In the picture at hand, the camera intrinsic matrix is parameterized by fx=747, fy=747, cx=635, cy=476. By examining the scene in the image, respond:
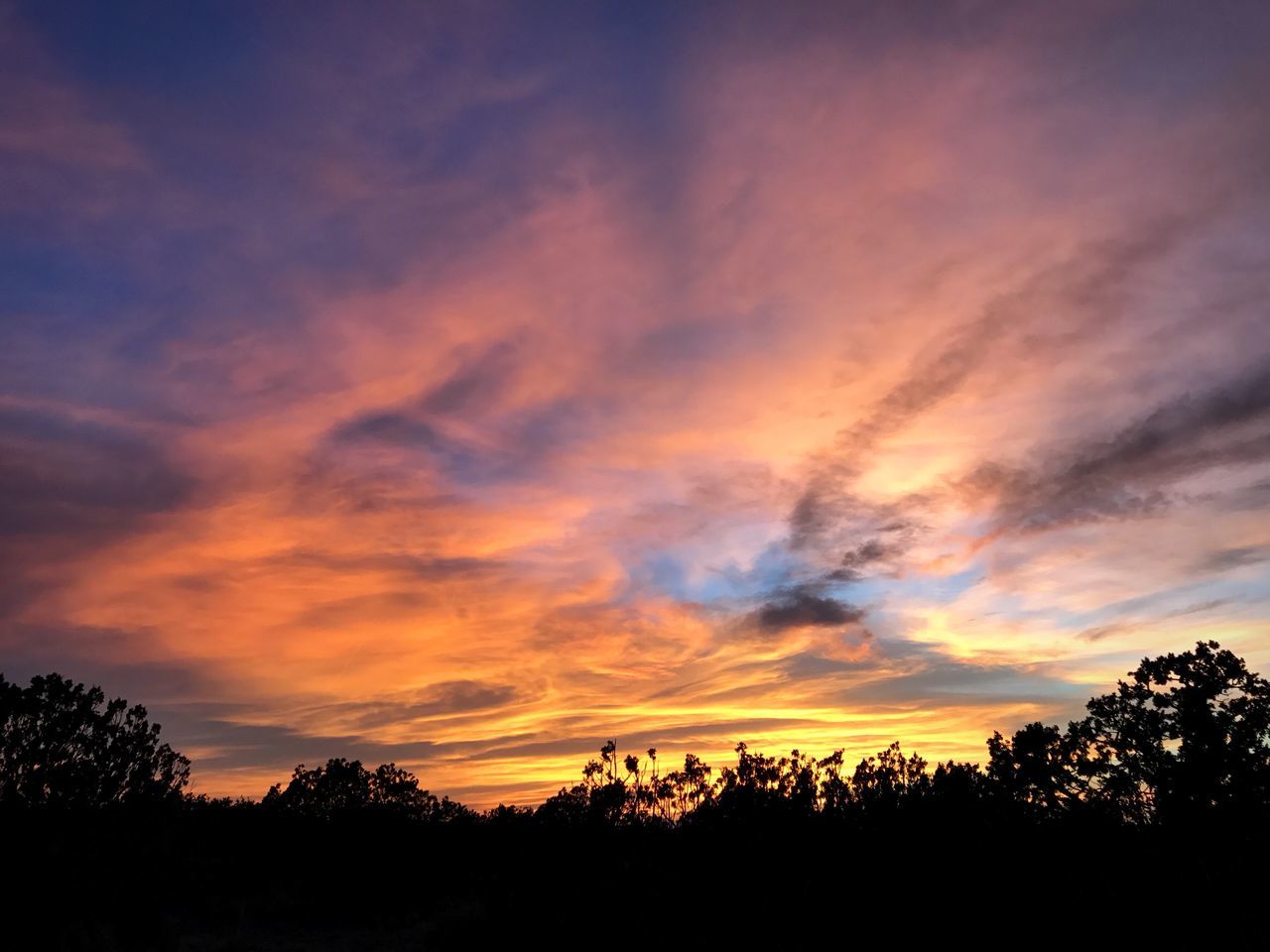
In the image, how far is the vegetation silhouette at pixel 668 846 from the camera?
15656mm

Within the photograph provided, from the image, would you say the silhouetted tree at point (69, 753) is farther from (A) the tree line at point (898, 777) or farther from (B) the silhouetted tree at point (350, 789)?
(B) the silhouetted tree at point (350, 789)

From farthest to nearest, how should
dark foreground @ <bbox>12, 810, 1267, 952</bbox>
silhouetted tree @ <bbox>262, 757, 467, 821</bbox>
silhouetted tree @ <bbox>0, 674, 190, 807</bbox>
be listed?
silhouetted tree @ <bbox>262, 757, 467, 821</bbox>, silhouetted tree @ <bbox>0, 674, 190, 807</bbox>, dark foreground @ <bbox>12, 810, 1267, 952</bbox>

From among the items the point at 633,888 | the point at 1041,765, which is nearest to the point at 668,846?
the point at 633,888

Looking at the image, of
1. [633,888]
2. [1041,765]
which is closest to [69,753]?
[633,888]

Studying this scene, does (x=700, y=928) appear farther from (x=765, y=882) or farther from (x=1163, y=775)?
(x=1163, y=775)

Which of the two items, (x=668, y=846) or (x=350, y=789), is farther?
(x=350, y=789)

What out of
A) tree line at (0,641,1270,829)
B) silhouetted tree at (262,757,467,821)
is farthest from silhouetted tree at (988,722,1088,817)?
silhouetted tree at (262,757,467,821)

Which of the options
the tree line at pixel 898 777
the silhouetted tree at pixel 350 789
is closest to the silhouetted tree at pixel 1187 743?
the tree line at pixel 898 777

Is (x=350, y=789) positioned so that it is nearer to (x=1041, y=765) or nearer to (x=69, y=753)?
(x=69, y=753)

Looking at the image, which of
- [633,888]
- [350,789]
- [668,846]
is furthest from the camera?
[350,789]

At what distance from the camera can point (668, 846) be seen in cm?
2252

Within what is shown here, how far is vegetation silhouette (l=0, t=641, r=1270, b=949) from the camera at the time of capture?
15.7 metres

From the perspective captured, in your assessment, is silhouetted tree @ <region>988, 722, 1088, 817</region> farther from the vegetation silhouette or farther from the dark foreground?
the dark foreground

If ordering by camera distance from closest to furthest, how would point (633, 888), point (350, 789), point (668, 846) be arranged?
point (633, 888) → point (668, 846) → point (350, 789)
